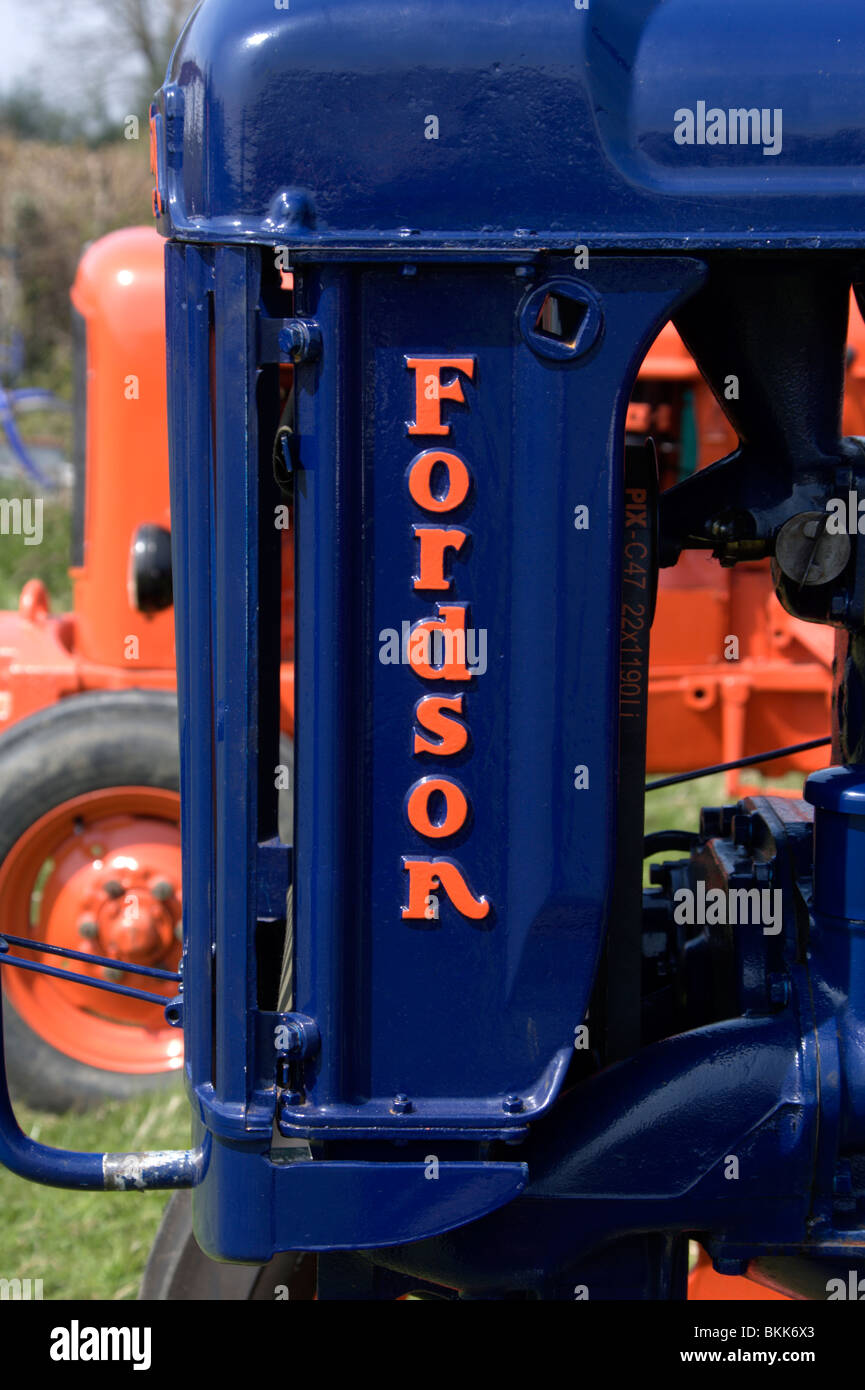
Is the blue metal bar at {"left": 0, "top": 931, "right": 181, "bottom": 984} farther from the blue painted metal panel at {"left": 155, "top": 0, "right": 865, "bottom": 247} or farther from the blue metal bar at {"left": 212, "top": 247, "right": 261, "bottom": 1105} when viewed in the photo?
the blue painted metal panel at {"left": 155, "top": 0, "right": 865, "bottom": 247}

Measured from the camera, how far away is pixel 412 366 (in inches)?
66.7

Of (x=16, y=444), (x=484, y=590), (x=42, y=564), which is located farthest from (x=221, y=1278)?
(x=16, y=444)

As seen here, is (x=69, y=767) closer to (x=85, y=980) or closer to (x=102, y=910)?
(x=102, y=910)

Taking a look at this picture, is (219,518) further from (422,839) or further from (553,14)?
(553,14)

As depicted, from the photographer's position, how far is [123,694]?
4.16m

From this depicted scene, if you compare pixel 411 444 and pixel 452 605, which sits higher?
pixel 411 444

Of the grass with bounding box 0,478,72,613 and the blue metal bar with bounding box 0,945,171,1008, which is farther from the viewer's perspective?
the grass with bounding box 0,478,72,613

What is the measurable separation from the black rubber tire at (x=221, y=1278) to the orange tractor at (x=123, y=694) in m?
1.47

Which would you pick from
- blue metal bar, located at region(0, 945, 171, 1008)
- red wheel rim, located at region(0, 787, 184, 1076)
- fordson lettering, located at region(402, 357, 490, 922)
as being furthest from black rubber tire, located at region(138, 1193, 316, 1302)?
red wheel rim, located at region(0, 787, 184, 1076)

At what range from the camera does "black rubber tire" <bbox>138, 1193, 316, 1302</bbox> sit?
2.46m

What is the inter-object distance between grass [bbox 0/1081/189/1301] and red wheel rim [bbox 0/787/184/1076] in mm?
178

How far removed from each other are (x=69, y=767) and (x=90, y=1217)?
1.12 m

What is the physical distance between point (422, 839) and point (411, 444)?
0.44 meters

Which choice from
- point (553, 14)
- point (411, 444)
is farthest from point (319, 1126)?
point (553, 14)
